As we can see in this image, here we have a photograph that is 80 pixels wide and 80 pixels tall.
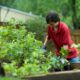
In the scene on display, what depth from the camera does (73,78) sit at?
207 inches

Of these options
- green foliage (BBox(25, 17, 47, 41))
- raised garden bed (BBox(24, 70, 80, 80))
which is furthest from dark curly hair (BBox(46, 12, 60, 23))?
Answer: green foliage (BBox(25, 17, 47, 41))

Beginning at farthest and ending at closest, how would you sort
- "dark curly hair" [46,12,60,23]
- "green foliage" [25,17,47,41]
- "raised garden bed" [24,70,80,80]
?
"green foliage" [25,17,47,41], "dark curly hair" [46,12,60,23], "raised garden bed" [24,70,80,80]

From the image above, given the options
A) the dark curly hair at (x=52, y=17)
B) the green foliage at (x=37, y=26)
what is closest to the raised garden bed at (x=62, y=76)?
the dark curly hair at (x=52, y=17)

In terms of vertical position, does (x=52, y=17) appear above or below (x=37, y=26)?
above

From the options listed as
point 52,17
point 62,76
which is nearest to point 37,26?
point 52,17

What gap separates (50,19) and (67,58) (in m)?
0.68

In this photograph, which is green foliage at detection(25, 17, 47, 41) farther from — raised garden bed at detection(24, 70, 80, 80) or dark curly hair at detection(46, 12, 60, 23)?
raised garden bed at detection(24, 70, 80, 80)

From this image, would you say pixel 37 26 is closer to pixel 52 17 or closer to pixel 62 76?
pixel 52 17

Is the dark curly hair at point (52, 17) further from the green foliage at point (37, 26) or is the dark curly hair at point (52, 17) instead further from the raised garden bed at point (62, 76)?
the green foliage at point (37, 26)

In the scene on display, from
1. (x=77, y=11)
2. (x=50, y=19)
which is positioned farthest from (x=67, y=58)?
(x=77, y=11)

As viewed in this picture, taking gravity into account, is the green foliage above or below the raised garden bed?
above

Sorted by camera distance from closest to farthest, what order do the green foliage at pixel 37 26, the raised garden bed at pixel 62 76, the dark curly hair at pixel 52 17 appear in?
the raised garden bed at pixel 62 76 < the dark curly hair at pixel 52 17 < the green foliage at pixel 37 26

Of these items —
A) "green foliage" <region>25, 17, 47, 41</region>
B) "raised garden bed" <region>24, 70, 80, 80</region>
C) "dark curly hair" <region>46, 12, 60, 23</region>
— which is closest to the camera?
"raised garden bed" <region>24, 70, 80, 80</region>

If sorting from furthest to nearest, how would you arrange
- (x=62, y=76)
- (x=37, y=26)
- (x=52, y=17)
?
1. (x=37, y=26)
2. (x=52, y=17)
3. (x=62, y=76)
